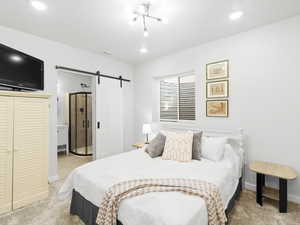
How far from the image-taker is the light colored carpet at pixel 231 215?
1891mm

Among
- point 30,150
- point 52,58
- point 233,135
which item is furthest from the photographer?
point 52,58

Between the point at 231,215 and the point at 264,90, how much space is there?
1878 mm

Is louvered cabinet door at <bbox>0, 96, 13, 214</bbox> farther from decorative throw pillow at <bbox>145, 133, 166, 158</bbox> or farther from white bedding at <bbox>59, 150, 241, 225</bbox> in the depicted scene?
decorative throw pillow at <bbox>145, 133, 166, 158</bbox>

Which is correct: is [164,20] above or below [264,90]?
above

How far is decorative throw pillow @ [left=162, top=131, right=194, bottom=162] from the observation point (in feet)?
7.66

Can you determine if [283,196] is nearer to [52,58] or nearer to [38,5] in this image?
[38,5]

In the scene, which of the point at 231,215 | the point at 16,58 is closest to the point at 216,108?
the point at 231,215

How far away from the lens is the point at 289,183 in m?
2.35

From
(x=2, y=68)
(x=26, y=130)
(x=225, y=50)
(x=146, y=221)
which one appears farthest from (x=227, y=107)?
(x=2, y=68)

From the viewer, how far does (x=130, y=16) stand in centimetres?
225

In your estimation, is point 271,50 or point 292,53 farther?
point 271,50

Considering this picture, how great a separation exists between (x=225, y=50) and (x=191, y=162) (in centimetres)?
207

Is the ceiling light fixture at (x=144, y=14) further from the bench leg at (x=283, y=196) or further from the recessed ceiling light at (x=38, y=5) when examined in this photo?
the bench leg at (x=283, y=196)

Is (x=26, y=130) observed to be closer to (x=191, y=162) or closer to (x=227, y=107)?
(x=191, y=162)
